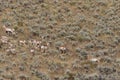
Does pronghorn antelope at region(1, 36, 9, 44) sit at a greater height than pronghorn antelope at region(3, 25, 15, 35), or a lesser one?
lesser

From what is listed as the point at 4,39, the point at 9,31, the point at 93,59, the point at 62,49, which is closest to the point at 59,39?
the point at 62,49

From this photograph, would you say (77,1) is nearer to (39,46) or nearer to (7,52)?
(39,46)

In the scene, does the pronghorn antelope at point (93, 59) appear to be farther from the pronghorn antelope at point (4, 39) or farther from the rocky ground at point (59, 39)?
the pronghorn antelope at point (4, 39)

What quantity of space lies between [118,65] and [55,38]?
171 inches

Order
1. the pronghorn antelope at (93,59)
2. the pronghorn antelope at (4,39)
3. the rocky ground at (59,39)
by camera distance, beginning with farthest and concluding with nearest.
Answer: the pronghorn antelope at (4,39) → the pronghorn antelope at (93,59) → the rocky ground at (59,39)

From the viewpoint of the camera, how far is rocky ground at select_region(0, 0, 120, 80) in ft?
55.3

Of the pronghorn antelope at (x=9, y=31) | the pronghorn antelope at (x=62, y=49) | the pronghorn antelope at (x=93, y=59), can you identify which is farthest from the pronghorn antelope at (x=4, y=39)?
the pronghorn antelope at (x=93, y=59)

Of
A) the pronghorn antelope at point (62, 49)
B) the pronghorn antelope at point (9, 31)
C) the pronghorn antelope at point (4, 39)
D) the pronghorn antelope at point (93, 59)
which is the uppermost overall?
the pronghorn antelope at point (9, 31)

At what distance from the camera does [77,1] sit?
2394 cm

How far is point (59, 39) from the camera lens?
772 inches

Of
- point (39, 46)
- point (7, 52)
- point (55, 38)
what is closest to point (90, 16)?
point (55, 38)

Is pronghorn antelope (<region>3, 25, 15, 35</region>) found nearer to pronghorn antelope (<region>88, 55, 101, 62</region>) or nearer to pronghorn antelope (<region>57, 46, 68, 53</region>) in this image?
pronghorn antelope (<region>57, 46, 68, 53</region>)

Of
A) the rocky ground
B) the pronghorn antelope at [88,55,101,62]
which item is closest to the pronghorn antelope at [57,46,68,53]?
A: the rocky ground

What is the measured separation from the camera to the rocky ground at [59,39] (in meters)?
16.8
